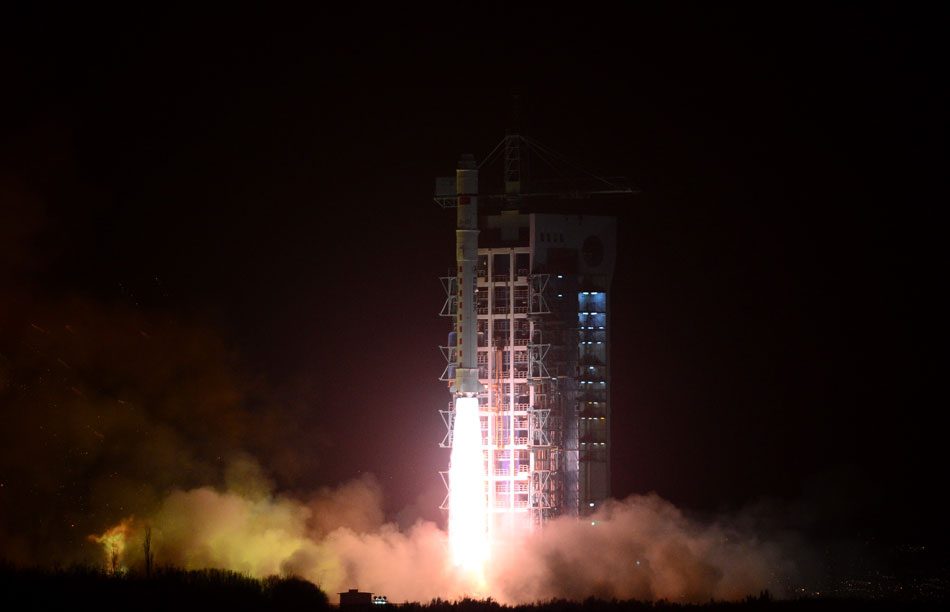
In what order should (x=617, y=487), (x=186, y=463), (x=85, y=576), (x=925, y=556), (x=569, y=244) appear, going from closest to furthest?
(x=85, y=576)
(x=186, y=463)
(x=569, y=244)
(x=617, y=487)
(x=925, y=556)

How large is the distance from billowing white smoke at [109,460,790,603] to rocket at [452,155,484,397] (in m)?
4.55

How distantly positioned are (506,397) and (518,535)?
3756mm

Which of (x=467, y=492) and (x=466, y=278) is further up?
(x=466, y=278)

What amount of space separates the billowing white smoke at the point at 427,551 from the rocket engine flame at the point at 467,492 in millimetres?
506

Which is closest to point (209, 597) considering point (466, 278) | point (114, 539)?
point (114, 539)

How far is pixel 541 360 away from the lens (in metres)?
54.1

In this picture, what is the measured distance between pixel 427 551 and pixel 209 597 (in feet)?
31.3

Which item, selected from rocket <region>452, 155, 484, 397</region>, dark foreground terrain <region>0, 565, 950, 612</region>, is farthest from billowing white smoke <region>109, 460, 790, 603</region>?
rocket <region>452, 155, 484, 397</region>

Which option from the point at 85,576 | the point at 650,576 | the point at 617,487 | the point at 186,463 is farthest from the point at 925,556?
the point at 85,576

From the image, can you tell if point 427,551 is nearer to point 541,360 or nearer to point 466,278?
point 541,360

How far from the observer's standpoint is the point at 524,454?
5444 centimetres

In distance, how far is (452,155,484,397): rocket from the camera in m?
51.5

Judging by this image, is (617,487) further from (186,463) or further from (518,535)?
(186,463)

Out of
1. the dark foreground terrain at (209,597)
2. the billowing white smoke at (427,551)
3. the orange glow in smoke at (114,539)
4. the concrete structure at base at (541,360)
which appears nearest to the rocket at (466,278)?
the concrete structure at base at (541,360)
